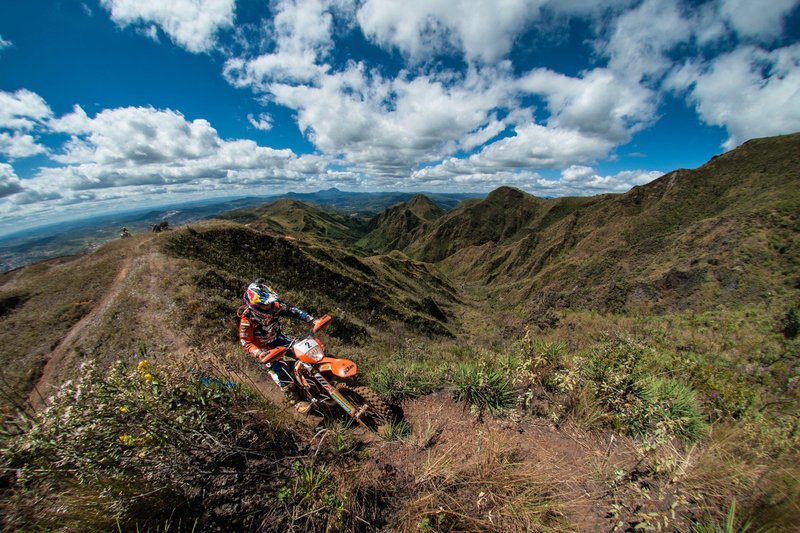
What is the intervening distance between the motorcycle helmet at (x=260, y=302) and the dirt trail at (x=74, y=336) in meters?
13.2

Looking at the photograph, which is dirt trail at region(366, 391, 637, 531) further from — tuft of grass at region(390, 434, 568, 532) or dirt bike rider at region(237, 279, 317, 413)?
dirt bike rider at region(237, 279, 317, 413)

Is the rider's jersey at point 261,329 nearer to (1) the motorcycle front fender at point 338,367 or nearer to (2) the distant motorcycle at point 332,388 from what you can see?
(2) the distant motorcycle at point 332,388

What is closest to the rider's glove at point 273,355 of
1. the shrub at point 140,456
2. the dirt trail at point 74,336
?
the shrub at point 140,456

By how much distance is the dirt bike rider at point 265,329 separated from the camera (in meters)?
5.41

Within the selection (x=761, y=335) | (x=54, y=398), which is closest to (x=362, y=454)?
(x=54, y=398)

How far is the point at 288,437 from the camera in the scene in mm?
3576

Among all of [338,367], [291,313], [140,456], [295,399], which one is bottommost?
[295,399]

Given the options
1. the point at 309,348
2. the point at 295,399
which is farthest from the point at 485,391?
the point at 295,399

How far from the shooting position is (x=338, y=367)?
4.69m

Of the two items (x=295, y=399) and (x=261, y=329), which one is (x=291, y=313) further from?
(x=295, y=399)

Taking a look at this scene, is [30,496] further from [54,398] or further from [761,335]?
[761,335]

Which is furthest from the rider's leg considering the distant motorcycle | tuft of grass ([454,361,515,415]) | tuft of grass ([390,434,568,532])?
tuft of grass ([390,434,568,532])

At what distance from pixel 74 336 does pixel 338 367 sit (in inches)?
823

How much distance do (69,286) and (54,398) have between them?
100ft
